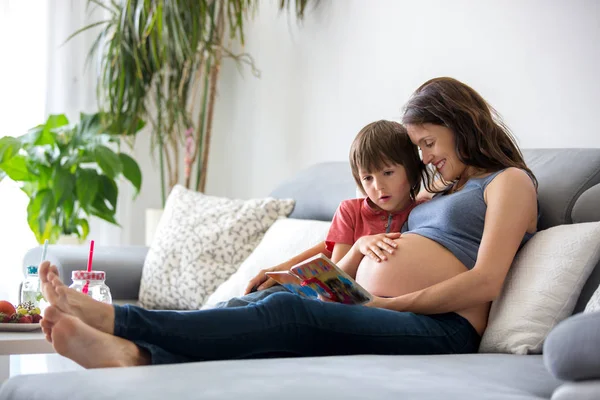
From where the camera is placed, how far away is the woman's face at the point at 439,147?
1.77 metres

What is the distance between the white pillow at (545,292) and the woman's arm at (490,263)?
0.15ft

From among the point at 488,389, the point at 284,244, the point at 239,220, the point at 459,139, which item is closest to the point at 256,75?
the point at 239,220

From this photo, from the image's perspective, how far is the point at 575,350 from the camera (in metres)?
0.99

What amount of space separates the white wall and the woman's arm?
0.51 m

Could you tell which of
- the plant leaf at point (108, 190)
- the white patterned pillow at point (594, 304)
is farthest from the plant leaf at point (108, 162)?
the white patterned pillow at point (594, 304)

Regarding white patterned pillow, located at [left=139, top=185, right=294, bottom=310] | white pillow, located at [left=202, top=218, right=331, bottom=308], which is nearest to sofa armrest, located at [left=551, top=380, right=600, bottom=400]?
white pillow, located at [left=202, top=218, right=331, bottom=308]

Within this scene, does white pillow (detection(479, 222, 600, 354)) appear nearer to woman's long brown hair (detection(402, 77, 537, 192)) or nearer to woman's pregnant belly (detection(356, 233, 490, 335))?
woman's pregnant belly (detection(356, 233, 490, 335))

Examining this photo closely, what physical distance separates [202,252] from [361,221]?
769 mm

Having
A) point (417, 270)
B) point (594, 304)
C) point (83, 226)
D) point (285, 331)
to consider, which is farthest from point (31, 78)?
point (594, 304)

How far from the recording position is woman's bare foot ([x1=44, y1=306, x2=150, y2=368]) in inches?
50.6

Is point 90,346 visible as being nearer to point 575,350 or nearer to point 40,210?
point 575,350

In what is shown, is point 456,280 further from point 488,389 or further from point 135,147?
point 135,147

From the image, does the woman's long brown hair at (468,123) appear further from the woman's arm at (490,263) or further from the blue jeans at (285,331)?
the blue jeans at (285,331)

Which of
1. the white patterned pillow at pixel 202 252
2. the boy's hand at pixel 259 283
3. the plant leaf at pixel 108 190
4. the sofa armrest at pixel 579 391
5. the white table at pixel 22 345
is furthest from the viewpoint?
the plant leaf at pixel 108 190
